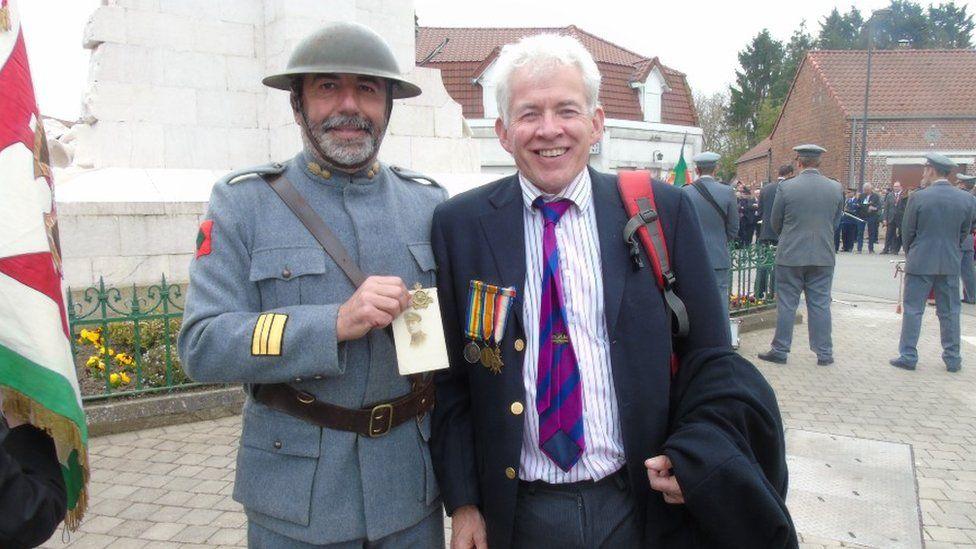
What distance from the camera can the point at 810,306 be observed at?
730cm

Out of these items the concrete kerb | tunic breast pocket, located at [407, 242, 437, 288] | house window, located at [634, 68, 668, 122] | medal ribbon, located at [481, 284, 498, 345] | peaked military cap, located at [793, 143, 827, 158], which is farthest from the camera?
house window, located at [634, 68, 668, 122]

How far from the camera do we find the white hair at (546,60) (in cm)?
185

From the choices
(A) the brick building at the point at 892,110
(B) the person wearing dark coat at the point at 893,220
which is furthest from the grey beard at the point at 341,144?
(A) the brick building at the point at 892,110

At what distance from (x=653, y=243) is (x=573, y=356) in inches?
15.3

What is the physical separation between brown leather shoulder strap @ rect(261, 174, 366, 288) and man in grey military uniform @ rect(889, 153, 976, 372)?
7032 mm

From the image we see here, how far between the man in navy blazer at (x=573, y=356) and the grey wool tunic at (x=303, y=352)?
0.61 feet

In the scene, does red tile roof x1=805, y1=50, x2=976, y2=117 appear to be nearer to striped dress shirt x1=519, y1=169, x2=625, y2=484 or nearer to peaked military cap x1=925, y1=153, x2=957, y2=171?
peaked military cap x1=925, y1=153, x2=957, y2=171

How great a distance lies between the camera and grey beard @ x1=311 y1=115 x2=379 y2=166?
6.28 feet

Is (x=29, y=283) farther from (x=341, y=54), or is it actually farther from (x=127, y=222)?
(x=127, y=222)

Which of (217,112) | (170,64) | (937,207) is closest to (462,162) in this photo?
(217,112)

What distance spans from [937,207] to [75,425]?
7.81 metres

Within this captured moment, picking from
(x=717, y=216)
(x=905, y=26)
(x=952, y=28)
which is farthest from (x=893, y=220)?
(x=952, y=28)

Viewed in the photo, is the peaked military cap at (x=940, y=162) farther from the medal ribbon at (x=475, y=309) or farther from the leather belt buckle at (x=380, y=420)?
the leather belt buckle at (x=380, y=420)

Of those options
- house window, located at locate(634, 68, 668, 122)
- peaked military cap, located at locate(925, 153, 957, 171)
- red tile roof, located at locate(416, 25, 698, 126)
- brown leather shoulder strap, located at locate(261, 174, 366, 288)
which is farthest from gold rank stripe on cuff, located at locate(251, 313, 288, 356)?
house window, located at locate(634, 68, 668, 122)
